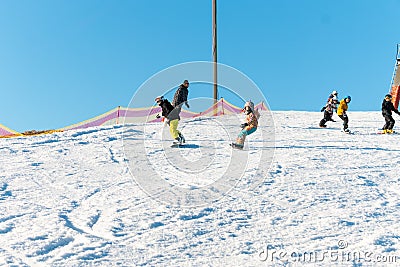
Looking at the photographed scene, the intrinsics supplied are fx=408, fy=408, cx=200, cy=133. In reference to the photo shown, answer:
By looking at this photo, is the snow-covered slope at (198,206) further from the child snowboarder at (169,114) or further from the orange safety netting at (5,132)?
the orange safety netting at (5,132)

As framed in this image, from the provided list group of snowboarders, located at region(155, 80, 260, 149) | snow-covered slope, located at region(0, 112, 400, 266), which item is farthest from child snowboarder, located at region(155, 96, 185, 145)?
snow-covered slope, located at region(0, 112, 400, 266)

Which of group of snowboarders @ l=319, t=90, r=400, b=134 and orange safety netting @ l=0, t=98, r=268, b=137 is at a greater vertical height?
orange safety netting @ l=0, t=98, r=268, b=137

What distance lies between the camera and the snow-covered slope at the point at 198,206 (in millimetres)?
4199

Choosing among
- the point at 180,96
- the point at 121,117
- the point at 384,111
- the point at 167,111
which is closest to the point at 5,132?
the point at 121,117

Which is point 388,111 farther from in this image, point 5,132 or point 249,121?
point 5,132

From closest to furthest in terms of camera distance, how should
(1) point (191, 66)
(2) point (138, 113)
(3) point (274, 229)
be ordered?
(3) point (274, 229), (1) point (191, 66), (2) point (138, 113)

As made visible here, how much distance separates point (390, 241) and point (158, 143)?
808cm

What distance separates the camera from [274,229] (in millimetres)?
4840

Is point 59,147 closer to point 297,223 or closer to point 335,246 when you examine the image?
point 297,223

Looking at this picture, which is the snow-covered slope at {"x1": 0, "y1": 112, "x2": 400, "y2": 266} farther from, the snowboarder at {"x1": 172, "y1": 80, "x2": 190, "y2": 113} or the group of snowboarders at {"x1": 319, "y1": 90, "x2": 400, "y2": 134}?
the group of snowboarders at {"x1": 319, "y1": 90, "x2": 400, "y2": 134}

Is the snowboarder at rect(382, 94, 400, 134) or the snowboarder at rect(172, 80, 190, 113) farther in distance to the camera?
the snowboarder at rect(382, 94, 400, 134)

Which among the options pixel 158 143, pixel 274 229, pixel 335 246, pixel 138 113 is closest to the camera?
pixel 335 246

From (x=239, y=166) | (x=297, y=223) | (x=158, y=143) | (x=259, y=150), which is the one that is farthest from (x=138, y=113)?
(x=297, y=223)

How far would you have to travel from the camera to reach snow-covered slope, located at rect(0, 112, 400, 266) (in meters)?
4.20
